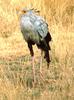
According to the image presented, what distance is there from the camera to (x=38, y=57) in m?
7.71

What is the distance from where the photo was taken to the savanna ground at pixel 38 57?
561 centimetres

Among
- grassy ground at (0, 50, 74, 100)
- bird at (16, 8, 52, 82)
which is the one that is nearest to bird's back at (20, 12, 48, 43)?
bird at (16, 8, 52, 82)

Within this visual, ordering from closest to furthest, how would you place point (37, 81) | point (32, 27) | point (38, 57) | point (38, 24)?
point (32, 27) < point (38, 24) < point (37, 81) < point (38, 57)

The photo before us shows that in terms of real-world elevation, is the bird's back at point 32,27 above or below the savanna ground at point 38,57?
above

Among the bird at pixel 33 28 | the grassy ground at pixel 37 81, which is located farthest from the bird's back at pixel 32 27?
the grassy ground at pixel 37 81

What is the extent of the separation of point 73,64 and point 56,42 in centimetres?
118

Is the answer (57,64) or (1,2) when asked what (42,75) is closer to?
(57,64)

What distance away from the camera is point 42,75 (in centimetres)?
641

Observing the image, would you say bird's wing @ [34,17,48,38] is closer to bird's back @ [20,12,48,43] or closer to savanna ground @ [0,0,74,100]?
bird's back @ [20,12,48,43]

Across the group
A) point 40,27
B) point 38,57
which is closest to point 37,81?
point 40,27

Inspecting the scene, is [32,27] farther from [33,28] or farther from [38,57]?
[38,57]

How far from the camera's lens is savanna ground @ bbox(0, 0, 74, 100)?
561 centimetres

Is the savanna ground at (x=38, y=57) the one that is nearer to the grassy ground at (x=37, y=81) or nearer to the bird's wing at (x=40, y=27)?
the grassy ground at (x=37, y=81)

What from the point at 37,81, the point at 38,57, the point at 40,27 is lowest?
the point at 38,57
